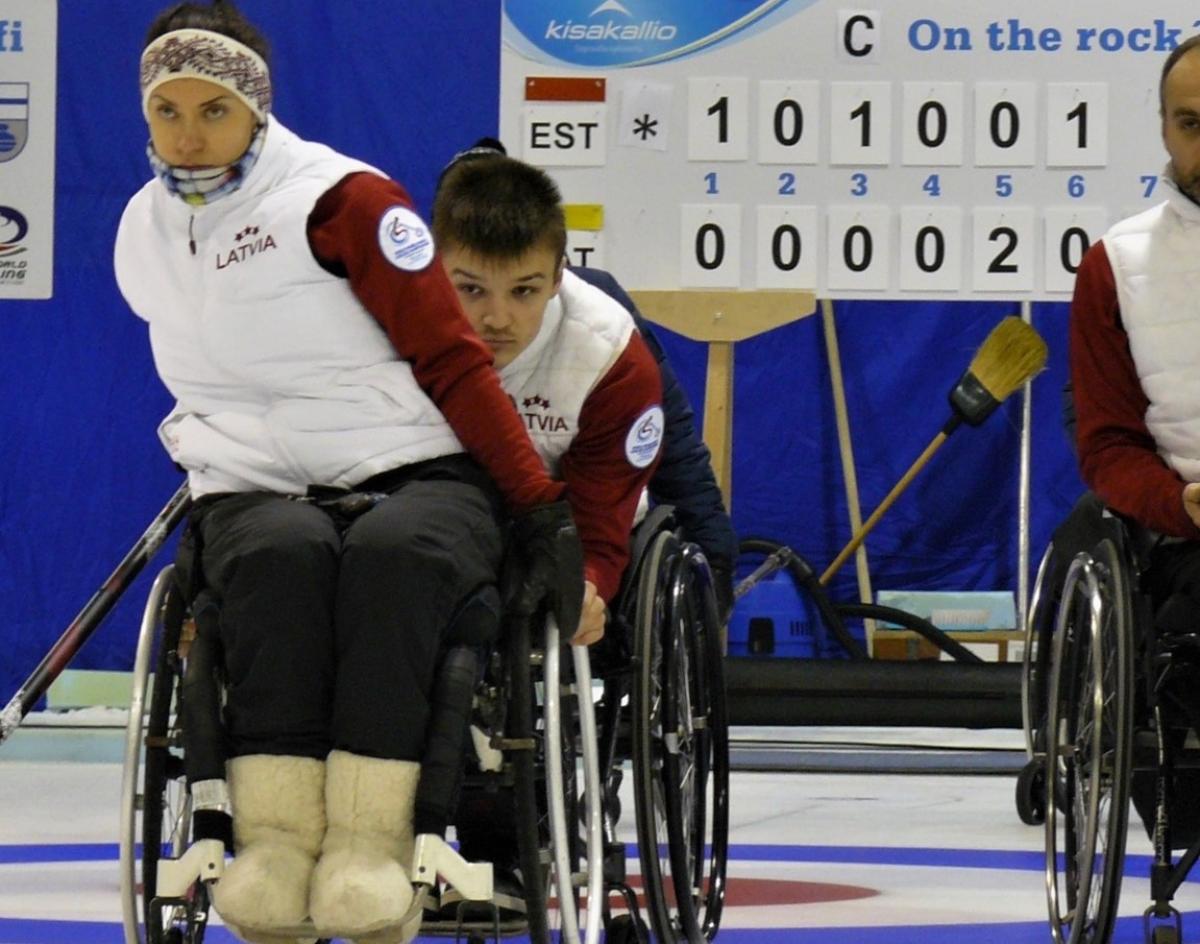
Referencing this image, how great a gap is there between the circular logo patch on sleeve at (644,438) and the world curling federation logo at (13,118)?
3.65 m

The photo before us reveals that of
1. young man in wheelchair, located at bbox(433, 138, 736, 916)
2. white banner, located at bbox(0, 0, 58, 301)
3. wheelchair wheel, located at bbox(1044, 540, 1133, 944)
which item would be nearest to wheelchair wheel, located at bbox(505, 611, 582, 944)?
young man in wheelchair, located at bbox(433, 138, 736, 916)

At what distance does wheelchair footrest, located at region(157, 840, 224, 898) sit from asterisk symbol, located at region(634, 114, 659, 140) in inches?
146

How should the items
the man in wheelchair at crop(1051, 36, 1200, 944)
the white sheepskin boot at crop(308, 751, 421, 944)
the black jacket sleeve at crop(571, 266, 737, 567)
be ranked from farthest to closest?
the black jacket sleeve at crop(571, 266, 737, 567)
the man in wheelchair at crop(1051, 36, 1200, 944)
the white sheepskin boot at crop(308, 751, 421, 944)

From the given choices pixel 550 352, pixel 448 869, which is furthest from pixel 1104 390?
pixel 448 869

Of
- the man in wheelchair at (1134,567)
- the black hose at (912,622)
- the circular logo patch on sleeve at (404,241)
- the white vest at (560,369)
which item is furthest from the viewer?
the black hose at (912,622)

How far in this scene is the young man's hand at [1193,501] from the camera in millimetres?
2734

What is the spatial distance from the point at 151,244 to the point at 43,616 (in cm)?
372

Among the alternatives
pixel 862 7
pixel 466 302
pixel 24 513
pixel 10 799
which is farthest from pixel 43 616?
pixel 466 302

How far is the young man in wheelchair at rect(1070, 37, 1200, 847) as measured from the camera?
284 centimetres

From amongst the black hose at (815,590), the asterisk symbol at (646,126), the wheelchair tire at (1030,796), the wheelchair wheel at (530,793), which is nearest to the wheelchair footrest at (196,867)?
the wheelchair wheel at (530,793)

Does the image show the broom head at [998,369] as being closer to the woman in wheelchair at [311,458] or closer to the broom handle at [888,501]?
the broom handle at [888,501]

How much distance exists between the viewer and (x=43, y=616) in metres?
6.07

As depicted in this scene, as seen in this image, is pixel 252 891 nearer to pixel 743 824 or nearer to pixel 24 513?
pixel 743 824

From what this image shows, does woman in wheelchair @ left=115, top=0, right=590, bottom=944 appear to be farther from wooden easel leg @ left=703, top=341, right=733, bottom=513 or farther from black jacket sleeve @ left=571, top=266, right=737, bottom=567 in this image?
wooden easel leg @ left=703, top=341, right=733, bottom=513
